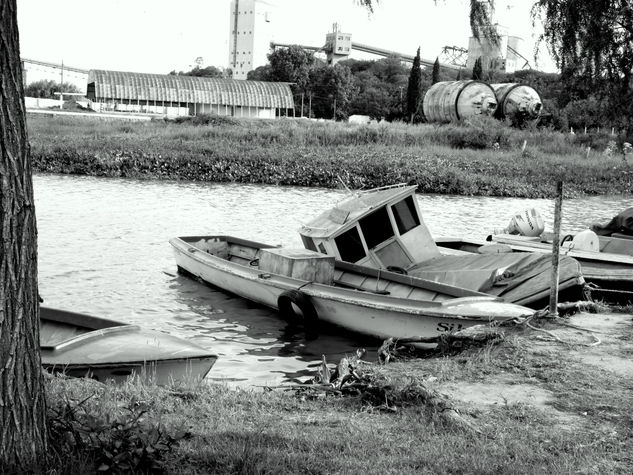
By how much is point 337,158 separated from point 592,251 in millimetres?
26213

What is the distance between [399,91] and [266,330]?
90.3 metres

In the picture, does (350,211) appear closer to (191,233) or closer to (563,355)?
(563,355)

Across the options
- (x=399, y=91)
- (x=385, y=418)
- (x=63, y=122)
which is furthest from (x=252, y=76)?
(x=385, y=418)

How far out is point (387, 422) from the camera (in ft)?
21.3

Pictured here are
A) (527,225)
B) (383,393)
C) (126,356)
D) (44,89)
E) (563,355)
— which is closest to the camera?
(383,393)

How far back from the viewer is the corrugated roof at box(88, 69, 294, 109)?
10069cm

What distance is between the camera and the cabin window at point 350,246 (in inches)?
603

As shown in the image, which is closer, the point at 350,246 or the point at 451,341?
the point at 451,341

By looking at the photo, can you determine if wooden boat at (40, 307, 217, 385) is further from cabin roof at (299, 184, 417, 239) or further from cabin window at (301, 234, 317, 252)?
cabin window at (301, 234, 317, 252)

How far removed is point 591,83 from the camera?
11859 millimetres

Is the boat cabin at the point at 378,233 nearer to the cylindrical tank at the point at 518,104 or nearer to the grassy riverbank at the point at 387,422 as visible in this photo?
the grassy riverbank at the point at 387,422

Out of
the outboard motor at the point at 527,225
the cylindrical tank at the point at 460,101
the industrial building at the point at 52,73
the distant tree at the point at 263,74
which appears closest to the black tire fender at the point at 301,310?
the outboard motor at the point at 527,225

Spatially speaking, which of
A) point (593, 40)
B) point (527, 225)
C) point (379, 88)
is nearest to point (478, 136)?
point (527, 225)

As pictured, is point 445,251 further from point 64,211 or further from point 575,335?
point 64,211
